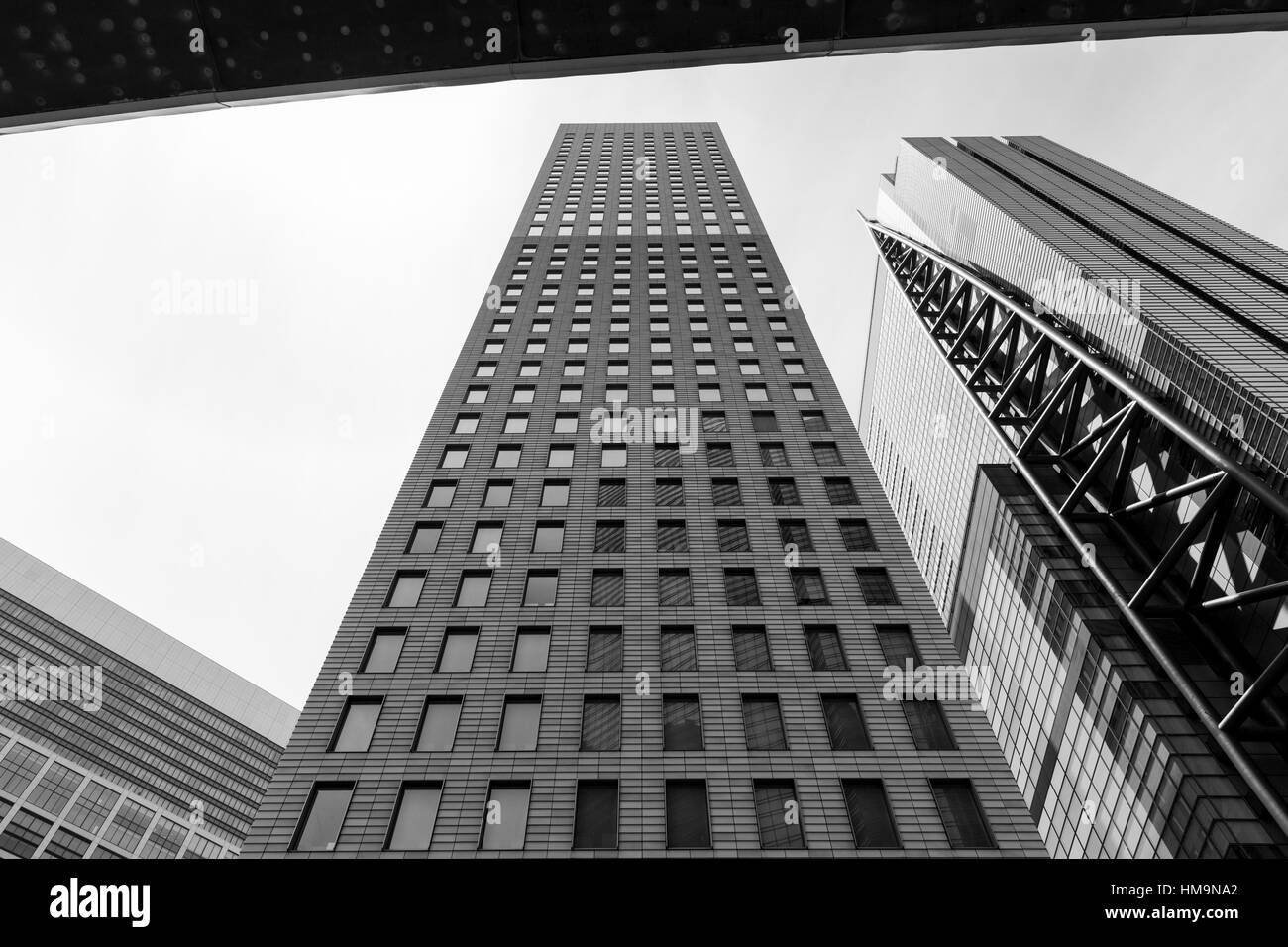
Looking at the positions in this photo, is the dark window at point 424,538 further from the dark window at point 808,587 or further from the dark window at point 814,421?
the dark window at point 814,421

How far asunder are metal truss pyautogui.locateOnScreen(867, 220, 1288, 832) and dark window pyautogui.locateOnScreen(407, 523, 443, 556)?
1046 inches

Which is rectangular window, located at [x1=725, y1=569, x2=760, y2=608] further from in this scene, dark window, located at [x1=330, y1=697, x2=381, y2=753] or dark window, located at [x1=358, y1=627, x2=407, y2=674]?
dark window, located at [x1=330, y1=697, x2=381, y2=753]

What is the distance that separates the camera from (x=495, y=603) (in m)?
24.1

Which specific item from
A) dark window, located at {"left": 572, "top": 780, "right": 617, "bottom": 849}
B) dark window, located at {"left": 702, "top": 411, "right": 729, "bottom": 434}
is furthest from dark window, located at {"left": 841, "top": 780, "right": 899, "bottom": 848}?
dark window, located at {"left": 702, "top": 411, "right": 729, "bottom": 434}

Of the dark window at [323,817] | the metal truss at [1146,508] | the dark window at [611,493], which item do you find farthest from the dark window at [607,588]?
the metal truss at [1146,508]

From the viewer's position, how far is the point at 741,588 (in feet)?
81.8

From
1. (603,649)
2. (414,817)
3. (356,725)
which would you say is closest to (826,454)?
(603,649)

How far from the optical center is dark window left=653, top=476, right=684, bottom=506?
93.8ft

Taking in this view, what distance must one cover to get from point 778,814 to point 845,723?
376cm

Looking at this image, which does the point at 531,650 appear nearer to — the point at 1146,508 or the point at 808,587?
the point at 808,587

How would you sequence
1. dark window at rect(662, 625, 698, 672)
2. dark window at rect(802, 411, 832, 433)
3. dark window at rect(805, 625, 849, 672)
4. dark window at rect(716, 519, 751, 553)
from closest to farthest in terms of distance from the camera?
dark window at rect(662, 625, 698, 672) < dark window at rect(805, 625, 849, 672) < dark window at rect(716, 519, 751, 553) < dark window at rect(802, 411, 832, 433)

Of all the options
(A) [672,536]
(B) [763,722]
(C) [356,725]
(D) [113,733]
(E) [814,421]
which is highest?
(E) [814,421]
